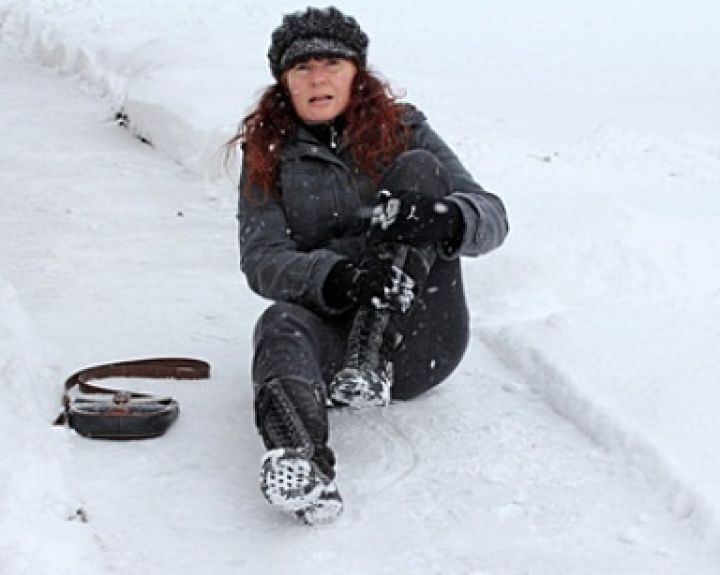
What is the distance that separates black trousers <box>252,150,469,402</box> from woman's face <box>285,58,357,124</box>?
23cm

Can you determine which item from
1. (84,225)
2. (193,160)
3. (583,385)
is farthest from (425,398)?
(193,160)

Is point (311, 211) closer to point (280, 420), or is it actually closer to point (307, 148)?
point (307, 148)

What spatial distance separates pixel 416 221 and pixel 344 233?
0.38m

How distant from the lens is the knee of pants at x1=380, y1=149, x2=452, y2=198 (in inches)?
140

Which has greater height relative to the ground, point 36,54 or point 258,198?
point 258,198

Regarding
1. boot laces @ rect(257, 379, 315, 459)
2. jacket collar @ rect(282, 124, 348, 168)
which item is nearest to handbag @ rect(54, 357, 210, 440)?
boot laces @ rect(257, 379, 315, 459)

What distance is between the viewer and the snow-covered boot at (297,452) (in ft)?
9.93

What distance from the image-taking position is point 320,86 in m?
3.64

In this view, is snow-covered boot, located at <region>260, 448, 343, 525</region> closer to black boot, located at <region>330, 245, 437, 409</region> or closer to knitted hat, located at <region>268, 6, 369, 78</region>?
black boot, located at <region>330, 245, 437, 409</region>

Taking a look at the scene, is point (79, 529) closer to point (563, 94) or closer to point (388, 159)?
point (388, 159)

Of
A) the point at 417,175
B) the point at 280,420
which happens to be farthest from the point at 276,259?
the point at 280,420

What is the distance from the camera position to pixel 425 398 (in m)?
3.99

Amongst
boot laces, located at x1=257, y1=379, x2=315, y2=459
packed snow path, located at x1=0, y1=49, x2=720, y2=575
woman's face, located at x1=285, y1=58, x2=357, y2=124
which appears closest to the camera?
packed snow path, located at x1=0, y1=49, x2=720, y2=575

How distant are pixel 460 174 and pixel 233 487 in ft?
3.60
